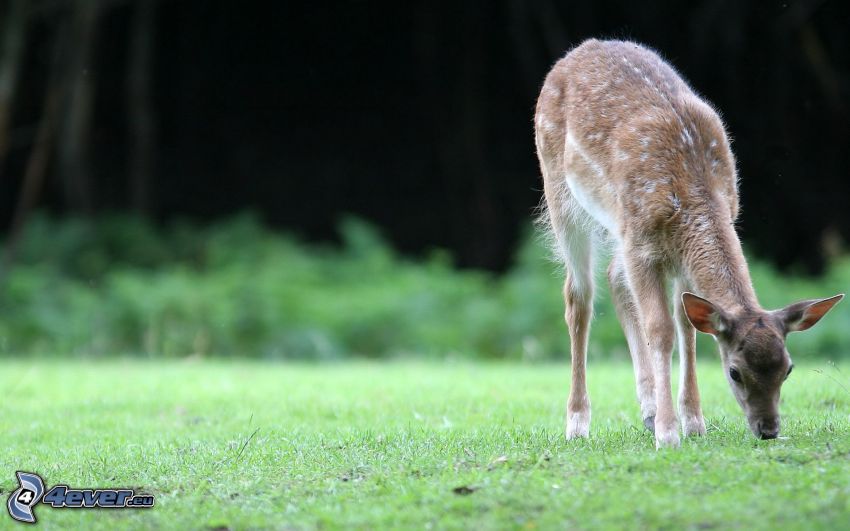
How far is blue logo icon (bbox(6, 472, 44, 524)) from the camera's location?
5191mm

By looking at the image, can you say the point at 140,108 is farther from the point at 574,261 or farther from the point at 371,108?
the point at 574,261

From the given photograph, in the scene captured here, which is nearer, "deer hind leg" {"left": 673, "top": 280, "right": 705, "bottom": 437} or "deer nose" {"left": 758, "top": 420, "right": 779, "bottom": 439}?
"deer nose" {"left": 758, "top": 420, "right": 779, "bottom": 439}

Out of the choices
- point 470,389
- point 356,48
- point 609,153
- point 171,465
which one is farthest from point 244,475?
point 356,48

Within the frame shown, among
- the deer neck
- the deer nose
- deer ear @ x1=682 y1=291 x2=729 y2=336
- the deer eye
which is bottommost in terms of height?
the deer nose

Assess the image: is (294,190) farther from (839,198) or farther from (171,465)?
(171,465)

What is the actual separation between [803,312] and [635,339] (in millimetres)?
1616

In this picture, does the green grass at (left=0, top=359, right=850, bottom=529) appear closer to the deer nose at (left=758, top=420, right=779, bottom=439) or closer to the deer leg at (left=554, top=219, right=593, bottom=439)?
the deer nose at (left=758, top=420, right=779, bottom=439)

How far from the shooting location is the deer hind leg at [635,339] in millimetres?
6969

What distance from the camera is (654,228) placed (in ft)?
21.2

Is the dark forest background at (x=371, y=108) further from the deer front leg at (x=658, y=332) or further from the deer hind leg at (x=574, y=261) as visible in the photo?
the deer front leg at (x=658, y=332)

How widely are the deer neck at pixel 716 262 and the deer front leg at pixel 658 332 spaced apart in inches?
8.1

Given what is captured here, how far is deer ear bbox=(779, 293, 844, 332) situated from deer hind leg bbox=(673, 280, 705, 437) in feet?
2.47

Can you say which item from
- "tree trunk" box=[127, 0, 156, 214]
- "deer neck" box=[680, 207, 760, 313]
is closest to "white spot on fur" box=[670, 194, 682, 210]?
"deer neck" box=[680, 207, 760, 313]

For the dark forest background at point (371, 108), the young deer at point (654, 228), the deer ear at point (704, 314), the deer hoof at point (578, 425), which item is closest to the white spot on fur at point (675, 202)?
the young deer at point (654, 228)
